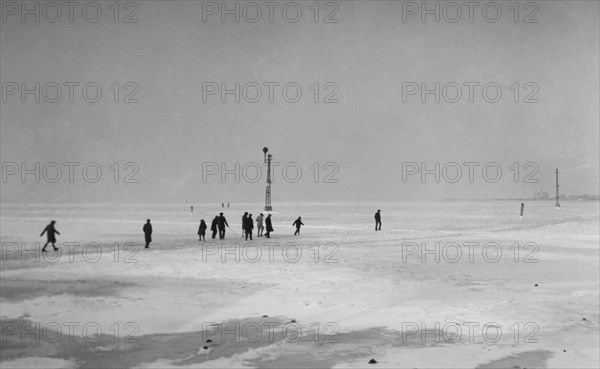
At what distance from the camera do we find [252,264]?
57.0ft

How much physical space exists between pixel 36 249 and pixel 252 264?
10.6m

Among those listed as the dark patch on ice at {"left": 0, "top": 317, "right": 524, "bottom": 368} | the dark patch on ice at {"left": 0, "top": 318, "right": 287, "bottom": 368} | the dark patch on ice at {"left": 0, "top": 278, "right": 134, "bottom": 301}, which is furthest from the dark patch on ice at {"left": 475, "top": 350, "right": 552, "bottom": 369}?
the dark patch on ice at {"left": 0, "top": 278, "right": 134, "bottom": 301}

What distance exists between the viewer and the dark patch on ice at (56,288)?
1209 centimetres

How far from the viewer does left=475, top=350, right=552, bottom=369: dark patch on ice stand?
7246 mm

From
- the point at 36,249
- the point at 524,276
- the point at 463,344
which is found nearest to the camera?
the point at 463,344

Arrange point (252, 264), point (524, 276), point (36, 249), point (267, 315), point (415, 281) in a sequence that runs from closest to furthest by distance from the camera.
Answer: point (267, 315) → point (415, 281) → point (524, 276) → point (252, 264) → point (36, 249)

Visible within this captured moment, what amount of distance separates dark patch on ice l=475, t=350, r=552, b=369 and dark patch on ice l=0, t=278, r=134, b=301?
327 inches

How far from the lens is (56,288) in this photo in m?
12.8

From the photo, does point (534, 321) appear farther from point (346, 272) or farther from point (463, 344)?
point (346, 272)

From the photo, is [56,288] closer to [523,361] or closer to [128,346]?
[128,346]

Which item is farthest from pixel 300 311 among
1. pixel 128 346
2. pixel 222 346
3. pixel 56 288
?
pixel 56 288

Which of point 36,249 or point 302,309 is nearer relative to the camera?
point 302,309

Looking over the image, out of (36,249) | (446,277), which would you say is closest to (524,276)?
(446,277)

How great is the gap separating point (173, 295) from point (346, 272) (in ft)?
17.9
